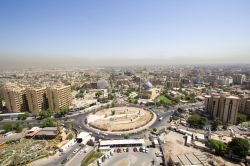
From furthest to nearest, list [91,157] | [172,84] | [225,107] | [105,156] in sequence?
[172,84]
[225,107]
[91,157]
[105,156]

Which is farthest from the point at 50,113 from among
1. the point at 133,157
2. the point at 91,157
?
the point at 133,157

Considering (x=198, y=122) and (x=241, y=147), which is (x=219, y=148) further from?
(x=198, y=122)

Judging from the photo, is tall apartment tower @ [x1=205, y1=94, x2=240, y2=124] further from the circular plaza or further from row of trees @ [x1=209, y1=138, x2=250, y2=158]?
the circular plaza

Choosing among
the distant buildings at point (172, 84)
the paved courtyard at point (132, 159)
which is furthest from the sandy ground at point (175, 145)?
the distant buildings at point (172, 84)

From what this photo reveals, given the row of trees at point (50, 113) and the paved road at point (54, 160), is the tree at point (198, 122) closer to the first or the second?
the paved road at point (54, 160)

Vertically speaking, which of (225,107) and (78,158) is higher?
(225,107)
